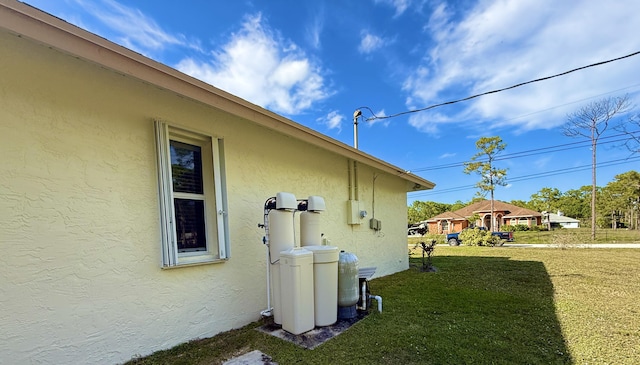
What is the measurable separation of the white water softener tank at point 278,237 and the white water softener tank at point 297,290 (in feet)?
0.54

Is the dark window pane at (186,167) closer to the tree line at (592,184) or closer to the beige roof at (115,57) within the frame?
the beige roof at (115,57)

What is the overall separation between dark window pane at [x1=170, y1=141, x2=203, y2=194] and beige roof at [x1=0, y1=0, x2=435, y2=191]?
2.44 ft

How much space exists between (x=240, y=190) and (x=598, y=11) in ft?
24.5

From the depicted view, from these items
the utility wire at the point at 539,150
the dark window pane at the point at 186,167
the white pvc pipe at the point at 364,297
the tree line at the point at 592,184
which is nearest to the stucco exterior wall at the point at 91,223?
the dark window pane at the point at 186,167

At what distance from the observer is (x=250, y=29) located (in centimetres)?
605

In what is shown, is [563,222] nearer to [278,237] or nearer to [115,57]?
[278,237]

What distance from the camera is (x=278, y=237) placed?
3.27 m

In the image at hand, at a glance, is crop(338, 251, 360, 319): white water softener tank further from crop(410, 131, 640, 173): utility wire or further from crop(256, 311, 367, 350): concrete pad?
crop(410, 131, 640, 173): utility wire

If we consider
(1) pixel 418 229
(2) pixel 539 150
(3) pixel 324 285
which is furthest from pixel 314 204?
(2) pixel 539 150

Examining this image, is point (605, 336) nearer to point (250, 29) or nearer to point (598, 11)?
point (598, 11)

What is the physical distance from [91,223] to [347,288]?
279 centimetres

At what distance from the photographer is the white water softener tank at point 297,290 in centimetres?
292

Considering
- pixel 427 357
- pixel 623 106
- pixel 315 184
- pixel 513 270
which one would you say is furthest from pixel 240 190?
pixel 623 106

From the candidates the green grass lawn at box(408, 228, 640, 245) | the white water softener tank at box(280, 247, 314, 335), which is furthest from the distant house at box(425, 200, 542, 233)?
the white water softener tank at box(280, 247, 314, 335)
